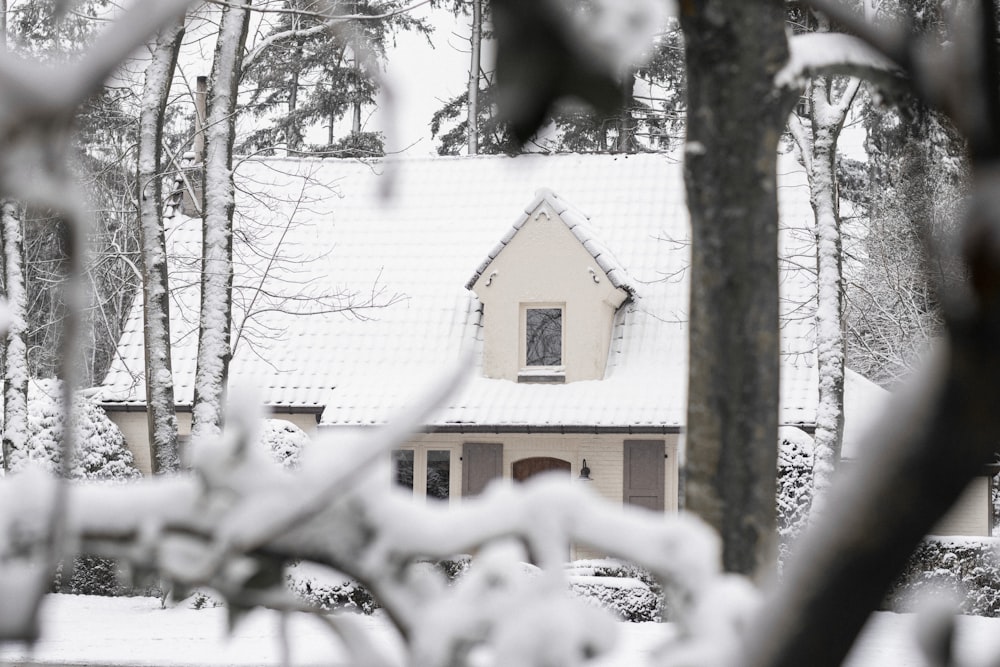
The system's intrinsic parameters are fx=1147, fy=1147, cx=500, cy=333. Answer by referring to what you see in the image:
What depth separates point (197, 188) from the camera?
2081cm

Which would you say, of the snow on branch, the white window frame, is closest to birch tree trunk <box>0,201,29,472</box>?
the white window frame

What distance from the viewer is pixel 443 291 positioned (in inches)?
777

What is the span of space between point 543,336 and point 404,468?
3091mm

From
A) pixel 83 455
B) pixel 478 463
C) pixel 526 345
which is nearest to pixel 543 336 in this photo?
pixel 526 345

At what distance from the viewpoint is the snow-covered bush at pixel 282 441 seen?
14.6 metres

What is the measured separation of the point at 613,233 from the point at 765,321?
17822mm

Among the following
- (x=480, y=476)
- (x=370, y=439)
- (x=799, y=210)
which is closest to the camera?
(x=370, y=439)

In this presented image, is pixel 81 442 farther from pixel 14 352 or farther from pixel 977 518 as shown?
pixel 977 518

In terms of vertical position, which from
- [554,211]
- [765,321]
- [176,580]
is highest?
[554,211]

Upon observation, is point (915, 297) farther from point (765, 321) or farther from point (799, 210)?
point (765, 321)

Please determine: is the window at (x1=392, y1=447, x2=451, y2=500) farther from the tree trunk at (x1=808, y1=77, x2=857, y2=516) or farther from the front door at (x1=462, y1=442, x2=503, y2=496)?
the tree trunk at (x1=808, y1=77, x2=857, y2=516)

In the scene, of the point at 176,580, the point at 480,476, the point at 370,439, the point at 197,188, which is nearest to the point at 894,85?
the point at 370,439

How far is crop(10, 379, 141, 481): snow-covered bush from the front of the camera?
14859 mm

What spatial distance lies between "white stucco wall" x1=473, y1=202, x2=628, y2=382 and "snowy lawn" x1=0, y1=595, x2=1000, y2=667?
614 centimetres
